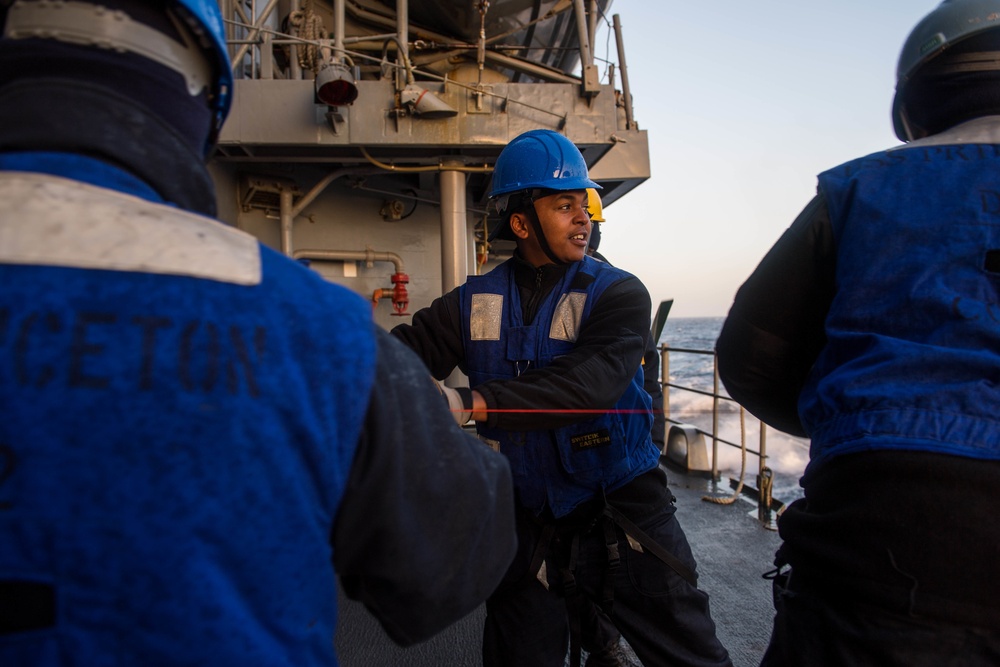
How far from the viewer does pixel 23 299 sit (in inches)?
21.9

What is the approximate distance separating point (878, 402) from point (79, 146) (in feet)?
4.39

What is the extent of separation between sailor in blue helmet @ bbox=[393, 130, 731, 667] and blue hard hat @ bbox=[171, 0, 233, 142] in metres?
1.13

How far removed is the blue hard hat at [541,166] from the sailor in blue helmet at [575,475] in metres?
0.17

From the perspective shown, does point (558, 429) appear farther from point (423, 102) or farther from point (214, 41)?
point (423, 102)

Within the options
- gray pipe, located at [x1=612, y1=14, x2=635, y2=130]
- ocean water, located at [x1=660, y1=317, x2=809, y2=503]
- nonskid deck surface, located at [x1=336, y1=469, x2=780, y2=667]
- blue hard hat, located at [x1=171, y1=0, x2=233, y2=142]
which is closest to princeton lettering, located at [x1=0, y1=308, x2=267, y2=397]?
blue hard hat, located at [x1=171, y1=0, x2=233, y2=142]

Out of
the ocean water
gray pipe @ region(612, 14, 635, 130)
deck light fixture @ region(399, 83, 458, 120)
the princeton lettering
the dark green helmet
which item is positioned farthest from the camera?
the ocean water

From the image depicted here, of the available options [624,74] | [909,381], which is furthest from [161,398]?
Result: [624,74]

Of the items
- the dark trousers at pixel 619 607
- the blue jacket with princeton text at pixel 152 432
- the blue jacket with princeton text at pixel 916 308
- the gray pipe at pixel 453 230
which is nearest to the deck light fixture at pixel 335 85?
the gray pipe at pixel 453 230

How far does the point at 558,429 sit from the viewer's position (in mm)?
1944

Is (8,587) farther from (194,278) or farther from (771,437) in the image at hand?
(771,437)

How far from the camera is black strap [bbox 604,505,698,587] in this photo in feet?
6.46

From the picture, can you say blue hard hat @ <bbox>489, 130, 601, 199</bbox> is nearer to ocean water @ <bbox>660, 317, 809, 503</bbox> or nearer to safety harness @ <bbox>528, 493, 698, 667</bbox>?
safety harness @ <bbox>528, 493, 698, 667</bbox>

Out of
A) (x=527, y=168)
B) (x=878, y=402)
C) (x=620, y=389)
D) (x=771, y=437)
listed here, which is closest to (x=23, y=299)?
(x=878, y=402)

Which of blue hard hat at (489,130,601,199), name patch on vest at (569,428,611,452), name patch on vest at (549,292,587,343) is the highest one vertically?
blue hard hat at (489,130,601,199)
